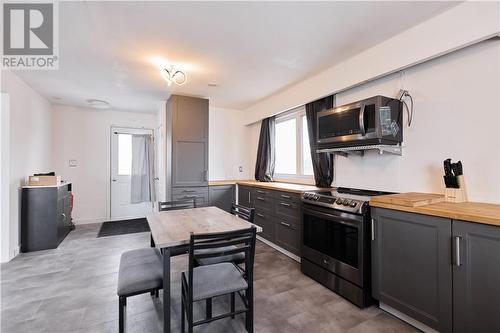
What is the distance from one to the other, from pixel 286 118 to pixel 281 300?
3.08 m

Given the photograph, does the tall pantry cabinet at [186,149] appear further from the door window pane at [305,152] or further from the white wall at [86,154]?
the white wall at [86,154]

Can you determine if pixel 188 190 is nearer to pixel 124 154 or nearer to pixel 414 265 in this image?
pixel 124 154

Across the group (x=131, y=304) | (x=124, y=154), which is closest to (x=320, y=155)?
(x=131, y=304)

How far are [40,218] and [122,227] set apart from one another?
1.48m

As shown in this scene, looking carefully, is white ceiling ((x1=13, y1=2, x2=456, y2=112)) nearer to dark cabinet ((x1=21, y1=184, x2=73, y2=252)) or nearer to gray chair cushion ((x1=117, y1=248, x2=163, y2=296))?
dark cabinet ((x1=21, y1=184, x2=73, y2=252))

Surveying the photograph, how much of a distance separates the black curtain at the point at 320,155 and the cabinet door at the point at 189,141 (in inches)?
76.2

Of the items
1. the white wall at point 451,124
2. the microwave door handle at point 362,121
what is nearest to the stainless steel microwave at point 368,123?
the microwave door handle at point 362,121

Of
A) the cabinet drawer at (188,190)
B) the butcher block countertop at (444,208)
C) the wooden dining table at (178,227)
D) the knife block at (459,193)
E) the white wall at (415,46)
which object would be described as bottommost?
the wooden dining table at (178,227)

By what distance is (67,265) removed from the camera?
2.98 meters

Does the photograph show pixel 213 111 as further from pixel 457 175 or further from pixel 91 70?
pixel 457 175

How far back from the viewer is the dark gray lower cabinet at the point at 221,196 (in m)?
4.33

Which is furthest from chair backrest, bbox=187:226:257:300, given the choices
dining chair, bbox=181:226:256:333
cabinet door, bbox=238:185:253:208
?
cabinet door, bbox=238:185:253:208

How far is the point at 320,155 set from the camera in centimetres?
330

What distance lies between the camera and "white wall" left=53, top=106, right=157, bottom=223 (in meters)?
4.91
